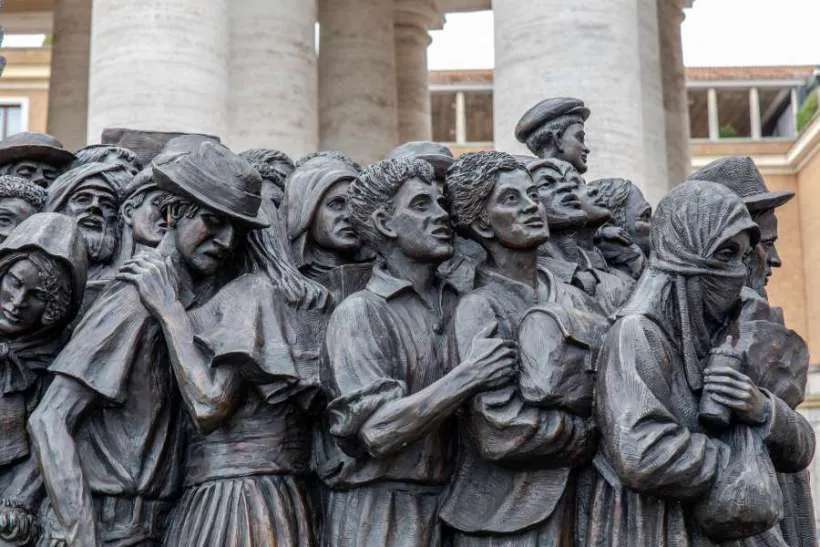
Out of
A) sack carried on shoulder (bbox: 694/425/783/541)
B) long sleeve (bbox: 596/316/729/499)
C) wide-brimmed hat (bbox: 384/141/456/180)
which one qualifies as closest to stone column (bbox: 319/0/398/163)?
wide-brimmed hat (bbox: 384/141/456/180)

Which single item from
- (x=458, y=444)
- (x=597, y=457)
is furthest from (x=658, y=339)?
(x=458, y=444)

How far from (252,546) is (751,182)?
323 centimetres

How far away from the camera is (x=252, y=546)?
7.05m

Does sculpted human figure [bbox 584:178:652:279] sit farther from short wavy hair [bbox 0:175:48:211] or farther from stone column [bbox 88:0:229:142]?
stone column [bbox 88:0:229:142]

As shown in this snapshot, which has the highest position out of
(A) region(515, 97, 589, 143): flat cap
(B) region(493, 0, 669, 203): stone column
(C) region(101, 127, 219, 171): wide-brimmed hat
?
(B) region(493, 0, 669, 203): stone column

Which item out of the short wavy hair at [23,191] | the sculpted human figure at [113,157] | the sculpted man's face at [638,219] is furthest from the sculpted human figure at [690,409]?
the short wavy hair at [23,191]

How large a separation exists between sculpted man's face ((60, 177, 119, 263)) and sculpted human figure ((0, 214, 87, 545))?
93cm

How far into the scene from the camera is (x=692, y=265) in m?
7.00

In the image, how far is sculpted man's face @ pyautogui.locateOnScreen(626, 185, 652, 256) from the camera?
Answer: 9391 millimetres

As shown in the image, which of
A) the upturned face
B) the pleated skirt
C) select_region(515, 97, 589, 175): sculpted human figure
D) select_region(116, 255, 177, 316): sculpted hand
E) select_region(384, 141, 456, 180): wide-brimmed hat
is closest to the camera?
the pleated skirt

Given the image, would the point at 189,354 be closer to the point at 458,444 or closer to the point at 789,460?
the point at 458,444

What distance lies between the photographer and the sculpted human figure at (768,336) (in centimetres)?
721

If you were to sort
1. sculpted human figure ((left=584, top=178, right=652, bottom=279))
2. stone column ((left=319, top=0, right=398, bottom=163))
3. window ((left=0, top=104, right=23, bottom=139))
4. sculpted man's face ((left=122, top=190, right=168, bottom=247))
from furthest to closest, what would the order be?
window ((left=0, top=104, right=23, bottom=139)) < stone column ((left=319, top=0, right=398, bottom=163)) < sculpted human figure ((left=584, top=178, right=652, bottom=279)) < sculpted man's face ((left=122, top=190, right=168, bottom=247))

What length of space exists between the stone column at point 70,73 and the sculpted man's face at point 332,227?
17569 millimetres
